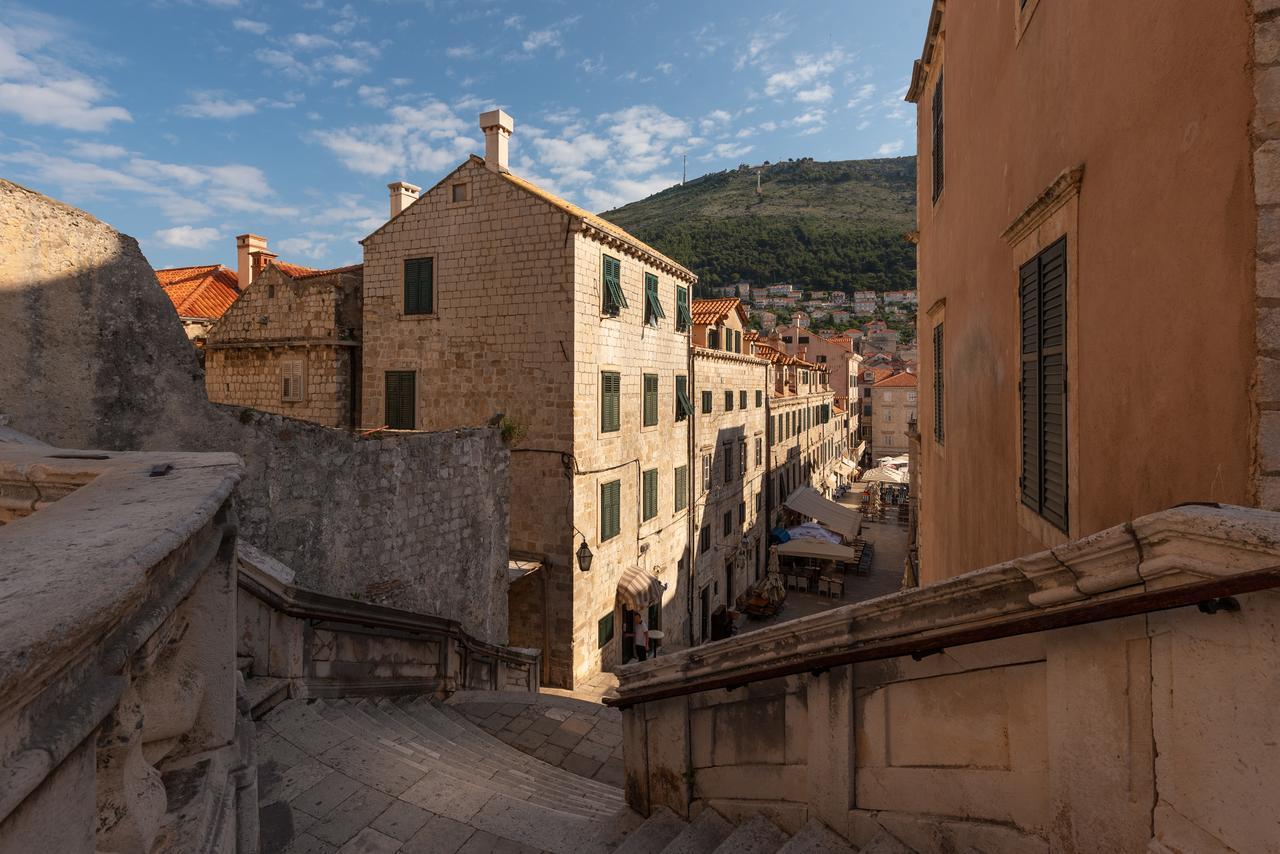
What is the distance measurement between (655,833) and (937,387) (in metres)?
6.70

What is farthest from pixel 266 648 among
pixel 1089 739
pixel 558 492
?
pixel 558 492

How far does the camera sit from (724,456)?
26156 millimetres

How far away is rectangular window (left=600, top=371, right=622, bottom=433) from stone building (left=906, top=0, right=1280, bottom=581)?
34.8ft

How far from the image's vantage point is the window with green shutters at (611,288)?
54.3 feet

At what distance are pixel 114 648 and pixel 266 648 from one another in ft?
14.8

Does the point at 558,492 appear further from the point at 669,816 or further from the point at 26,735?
the point at 26,735

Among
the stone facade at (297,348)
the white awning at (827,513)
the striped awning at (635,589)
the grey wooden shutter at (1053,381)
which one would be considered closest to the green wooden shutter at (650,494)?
the striped awning at (635,589)

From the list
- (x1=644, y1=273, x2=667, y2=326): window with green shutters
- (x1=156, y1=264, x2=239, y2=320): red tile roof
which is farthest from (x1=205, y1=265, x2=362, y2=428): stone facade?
(x1=644, y1=273, x2=667, y2=326): window with green shutters

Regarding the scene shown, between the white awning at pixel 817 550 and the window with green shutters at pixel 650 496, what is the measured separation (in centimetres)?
Answer: 1026

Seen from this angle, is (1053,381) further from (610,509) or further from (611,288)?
(610,509)

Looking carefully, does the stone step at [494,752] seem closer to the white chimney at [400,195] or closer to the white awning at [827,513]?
the white chimney at [400,195]

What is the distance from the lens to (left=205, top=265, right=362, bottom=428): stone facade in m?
17.4

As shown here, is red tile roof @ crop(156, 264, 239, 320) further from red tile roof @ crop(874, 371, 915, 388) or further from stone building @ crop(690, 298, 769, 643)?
red tile roof @ crop(874, 371, 915, 388)

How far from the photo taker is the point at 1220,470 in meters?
2.44
